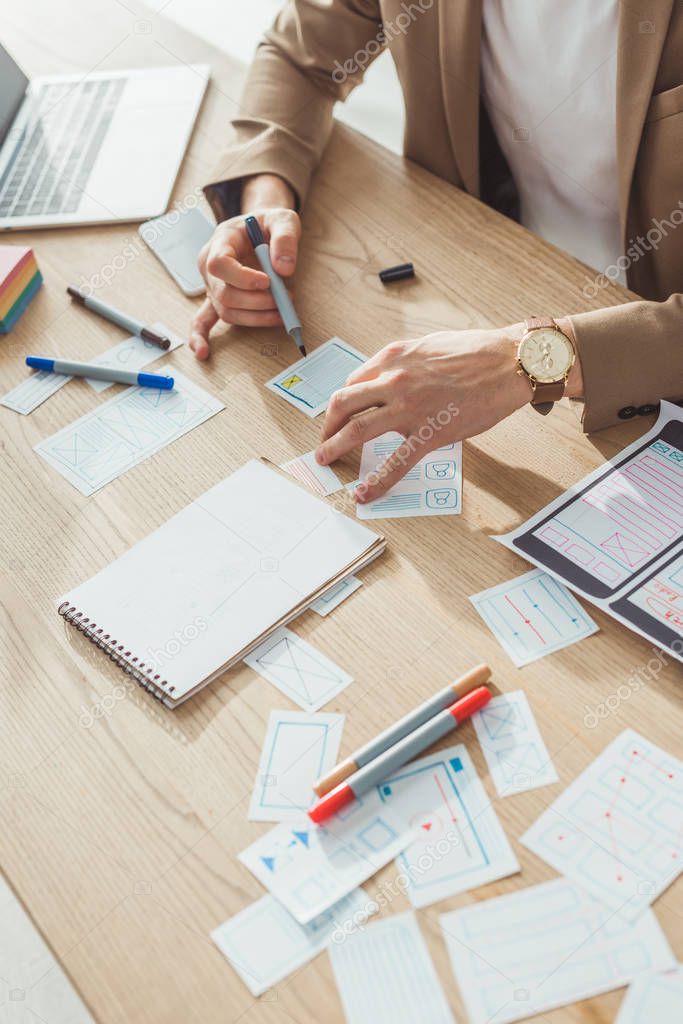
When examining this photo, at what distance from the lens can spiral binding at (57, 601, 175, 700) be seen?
960mm

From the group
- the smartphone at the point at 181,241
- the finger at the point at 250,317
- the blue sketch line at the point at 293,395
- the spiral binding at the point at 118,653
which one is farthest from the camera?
the smartphone at the point at 181,241

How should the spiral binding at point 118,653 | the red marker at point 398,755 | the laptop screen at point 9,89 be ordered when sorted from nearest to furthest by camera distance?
the red marker at point 398,755 < the spiral binding at point 118,653 < the laptop screen at point 9,89

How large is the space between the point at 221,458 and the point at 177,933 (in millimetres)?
580

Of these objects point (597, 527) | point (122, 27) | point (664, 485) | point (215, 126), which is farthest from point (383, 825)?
point (122, 27)

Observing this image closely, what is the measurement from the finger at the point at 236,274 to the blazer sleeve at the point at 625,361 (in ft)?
1.50

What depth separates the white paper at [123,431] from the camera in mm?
1205

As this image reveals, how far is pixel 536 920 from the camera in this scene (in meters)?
0.78

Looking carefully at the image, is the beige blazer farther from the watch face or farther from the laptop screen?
the laptop screen

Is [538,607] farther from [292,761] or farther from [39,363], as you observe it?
[39,363]

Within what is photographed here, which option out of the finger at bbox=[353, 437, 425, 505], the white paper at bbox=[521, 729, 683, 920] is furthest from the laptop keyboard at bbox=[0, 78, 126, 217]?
the white paper at bbox=[521, 729, 683, 920]

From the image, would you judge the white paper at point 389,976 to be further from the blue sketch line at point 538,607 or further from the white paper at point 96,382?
the white paper at point 96,382

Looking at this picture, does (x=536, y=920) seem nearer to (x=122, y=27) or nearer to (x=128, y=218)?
(x=128, y=218)

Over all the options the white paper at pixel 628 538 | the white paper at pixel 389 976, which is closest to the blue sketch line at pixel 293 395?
the white paper at pixel 628 538

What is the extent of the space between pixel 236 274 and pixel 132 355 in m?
0.19
